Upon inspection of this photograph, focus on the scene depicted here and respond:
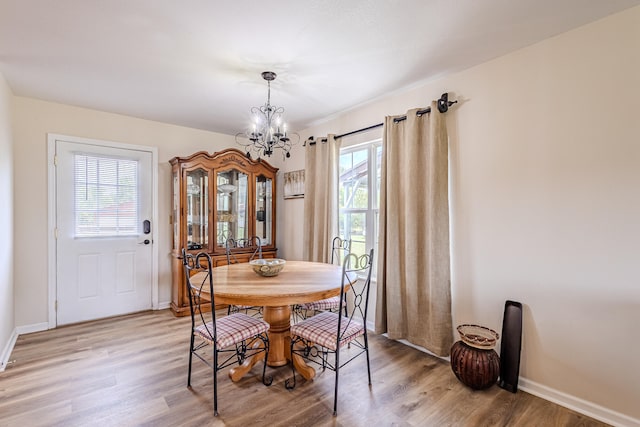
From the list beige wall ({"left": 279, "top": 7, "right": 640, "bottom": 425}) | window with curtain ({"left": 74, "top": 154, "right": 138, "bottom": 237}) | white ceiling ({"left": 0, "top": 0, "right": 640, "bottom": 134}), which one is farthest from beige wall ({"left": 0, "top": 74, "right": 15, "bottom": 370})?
beige wall ({"left": 279, "top": 7, "right": 640, "bottom": 425})

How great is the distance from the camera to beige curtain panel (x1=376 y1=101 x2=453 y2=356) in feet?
8.15

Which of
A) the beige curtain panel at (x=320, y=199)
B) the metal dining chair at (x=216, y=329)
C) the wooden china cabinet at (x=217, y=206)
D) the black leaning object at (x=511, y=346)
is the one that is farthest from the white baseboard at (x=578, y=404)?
the wooden china cabinet at (x=217, y=206)

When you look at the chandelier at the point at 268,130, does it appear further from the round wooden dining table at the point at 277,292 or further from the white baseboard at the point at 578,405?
the white baseboard at the point at 578,405

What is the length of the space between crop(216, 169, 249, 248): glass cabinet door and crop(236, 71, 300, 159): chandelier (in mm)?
526

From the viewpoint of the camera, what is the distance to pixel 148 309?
3.78m

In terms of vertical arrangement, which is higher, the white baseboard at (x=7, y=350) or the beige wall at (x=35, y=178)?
the beige wall at (x=35, y=178)

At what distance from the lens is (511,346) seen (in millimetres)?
2109

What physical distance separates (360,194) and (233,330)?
6.60ft

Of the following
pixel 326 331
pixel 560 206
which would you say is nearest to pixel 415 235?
pixel 560 206

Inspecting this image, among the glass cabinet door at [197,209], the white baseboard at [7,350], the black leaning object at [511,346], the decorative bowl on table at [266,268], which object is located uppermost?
the glass cabinet door at [197,209]

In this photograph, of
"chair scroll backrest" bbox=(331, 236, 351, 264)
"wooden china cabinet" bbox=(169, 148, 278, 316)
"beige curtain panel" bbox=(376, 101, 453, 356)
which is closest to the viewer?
"beige curtain panel" bbox=(376, 101, 453, 356)

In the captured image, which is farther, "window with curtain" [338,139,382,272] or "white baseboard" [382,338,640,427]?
"window with curtain" [338,139,382,272]

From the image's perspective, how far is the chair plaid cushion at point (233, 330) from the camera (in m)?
1.94

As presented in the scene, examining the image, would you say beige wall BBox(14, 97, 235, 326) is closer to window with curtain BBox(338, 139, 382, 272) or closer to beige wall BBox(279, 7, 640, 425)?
window with curtain BBox(338, 139, 382, 272)
